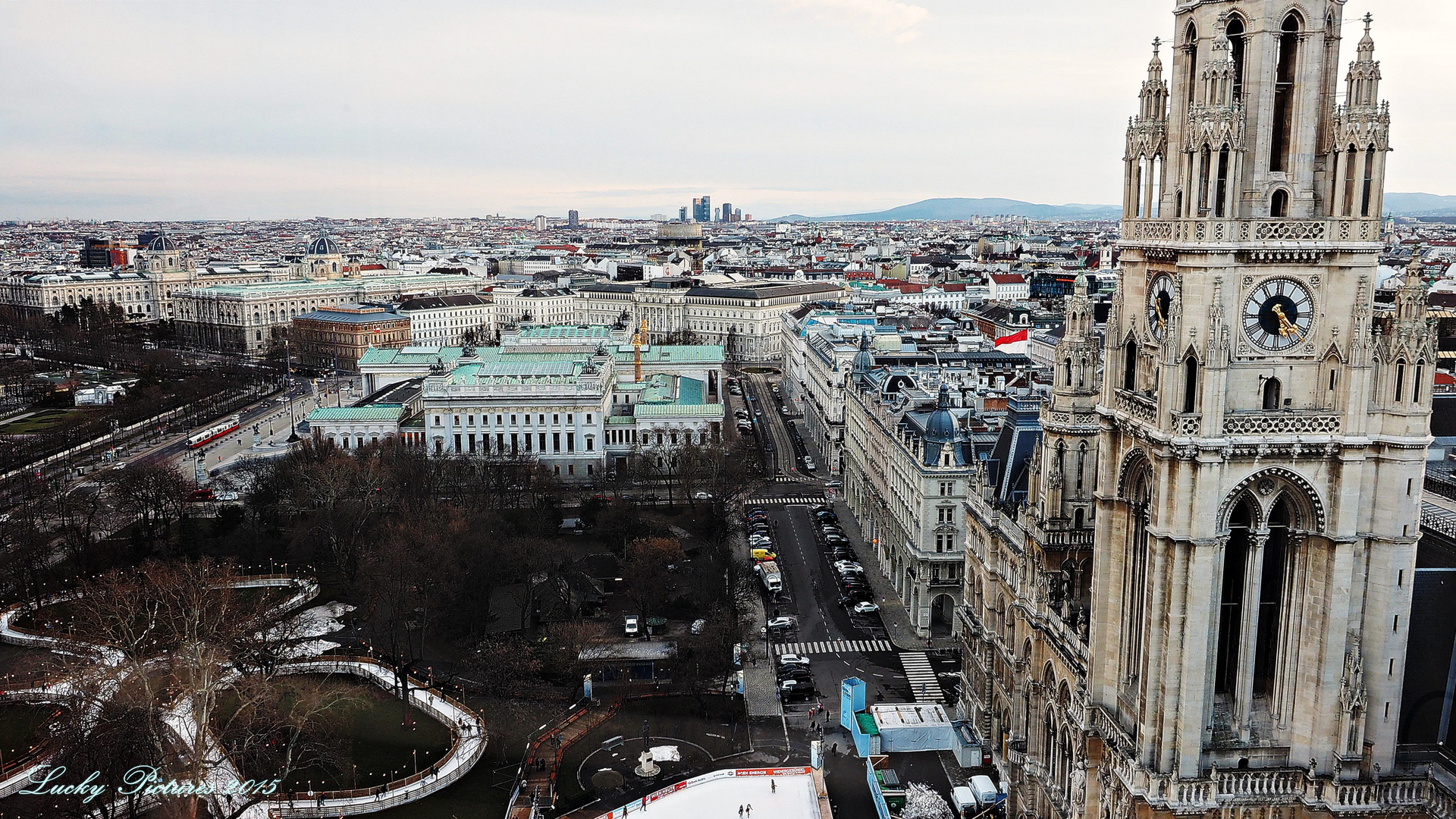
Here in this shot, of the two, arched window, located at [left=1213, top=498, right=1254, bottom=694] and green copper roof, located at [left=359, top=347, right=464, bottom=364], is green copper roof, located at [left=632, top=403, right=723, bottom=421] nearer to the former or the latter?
green copper roof, located at [left=359, top=347, right=464, bottom=364]

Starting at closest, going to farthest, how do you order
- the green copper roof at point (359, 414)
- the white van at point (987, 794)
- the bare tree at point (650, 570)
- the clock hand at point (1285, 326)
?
the clock hand at point (1285, 326)
the white van at point (987, 794)
the bare tree at point (650, 570)
the green copper roof at point (359, 414)

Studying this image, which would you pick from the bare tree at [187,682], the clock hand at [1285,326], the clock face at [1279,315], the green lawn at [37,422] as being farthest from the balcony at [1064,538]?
the green lawn at [37,422]

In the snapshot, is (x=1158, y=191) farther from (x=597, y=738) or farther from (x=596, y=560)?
(x=596, y=560)

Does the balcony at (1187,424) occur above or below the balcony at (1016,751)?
above

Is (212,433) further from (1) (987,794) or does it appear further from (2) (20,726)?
(1) (987,794)

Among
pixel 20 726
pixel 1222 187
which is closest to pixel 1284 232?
pixel 1222 187

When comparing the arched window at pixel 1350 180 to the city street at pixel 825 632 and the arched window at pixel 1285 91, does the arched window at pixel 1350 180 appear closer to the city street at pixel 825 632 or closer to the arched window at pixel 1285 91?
the arched window at pixel 1285 91
